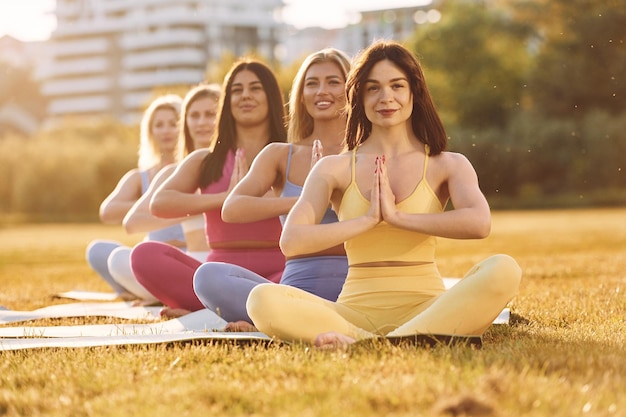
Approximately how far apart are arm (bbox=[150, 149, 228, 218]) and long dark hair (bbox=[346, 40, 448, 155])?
161cm

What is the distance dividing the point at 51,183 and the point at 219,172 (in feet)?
110

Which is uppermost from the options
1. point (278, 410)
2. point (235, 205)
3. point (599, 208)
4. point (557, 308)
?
point (235, 205)

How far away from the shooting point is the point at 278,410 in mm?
3156

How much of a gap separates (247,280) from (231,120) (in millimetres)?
1469

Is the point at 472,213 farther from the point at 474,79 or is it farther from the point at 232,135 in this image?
the point at 474,79

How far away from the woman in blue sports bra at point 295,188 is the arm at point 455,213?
3.07 ft

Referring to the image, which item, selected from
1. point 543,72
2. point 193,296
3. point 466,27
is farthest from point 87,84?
point 193,296

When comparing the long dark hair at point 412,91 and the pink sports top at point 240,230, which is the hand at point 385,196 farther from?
the pink sports top at point 240,230

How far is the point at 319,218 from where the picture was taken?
14.8 ft

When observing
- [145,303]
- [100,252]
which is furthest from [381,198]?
[100,252]

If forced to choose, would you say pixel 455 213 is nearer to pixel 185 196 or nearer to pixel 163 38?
pixel 185 196

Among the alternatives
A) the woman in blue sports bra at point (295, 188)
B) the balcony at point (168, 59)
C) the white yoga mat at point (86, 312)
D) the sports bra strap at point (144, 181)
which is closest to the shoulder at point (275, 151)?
the woman in blue sports bra at point (295, 188)

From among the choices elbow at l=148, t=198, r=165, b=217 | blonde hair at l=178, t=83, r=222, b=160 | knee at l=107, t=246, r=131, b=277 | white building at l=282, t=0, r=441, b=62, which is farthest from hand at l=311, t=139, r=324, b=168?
white building at l=282, t=0, r=441, b=62

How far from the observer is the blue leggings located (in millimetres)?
5379
